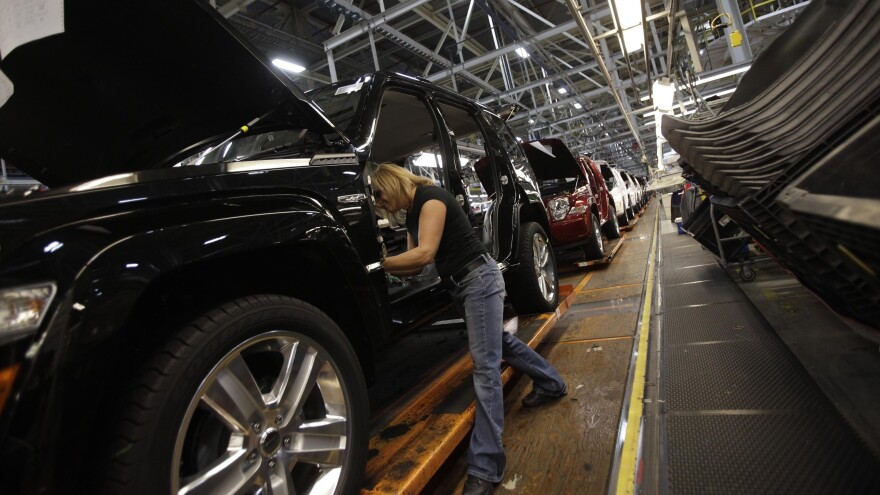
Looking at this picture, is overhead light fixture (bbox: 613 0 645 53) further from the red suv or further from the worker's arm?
the worker's arm

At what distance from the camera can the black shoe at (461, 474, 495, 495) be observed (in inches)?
66.2

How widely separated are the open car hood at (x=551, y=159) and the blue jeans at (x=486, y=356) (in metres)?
3.64

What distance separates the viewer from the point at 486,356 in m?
1.93

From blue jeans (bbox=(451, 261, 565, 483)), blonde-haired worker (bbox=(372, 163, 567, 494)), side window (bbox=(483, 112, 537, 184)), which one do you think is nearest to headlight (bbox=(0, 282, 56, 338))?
blonde-haired worker (bbox=(372, 163, 567, 494))

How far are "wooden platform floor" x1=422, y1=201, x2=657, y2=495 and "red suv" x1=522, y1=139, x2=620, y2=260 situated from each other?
4.44ft

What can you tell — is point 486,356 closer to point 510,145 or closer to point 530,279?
point 530,279

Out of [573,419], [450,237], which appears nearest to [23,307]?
[450,237]

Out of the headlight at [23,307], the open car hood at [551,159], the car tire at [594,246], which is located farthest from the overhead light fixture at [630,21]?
the headlight at [23,307]

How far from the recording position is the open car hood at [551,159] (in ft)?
18.1

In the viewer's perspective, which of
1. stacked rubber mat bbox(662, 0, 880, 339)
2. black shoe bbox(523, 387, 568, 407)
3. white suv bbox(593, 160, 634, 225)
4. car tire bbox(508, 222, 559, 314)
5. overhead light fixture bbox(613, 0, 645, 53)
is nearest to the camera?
stacked rubber mat bbox(662, 0, 880, 339)

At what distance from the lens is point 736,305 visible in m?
3.56

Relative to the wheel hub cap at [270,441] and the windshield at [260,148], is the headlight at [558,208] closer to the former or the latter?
the windshield at [260,148]

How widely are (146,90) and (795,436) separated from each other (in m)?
3.00

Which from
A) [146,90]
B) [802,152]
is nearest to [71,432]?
[146,90]
